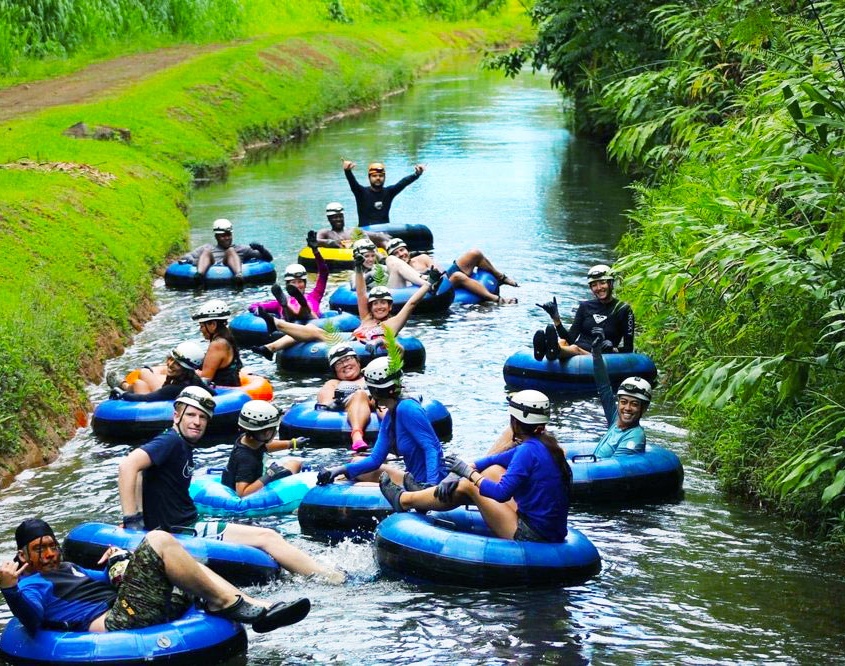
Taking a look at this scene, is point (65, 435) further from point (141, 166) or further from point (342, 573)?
point (141, 166)

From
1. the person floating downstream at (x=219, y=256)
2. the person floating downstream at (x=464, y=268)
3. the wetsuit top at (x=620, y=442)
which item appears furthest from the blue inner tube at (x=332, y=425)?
the person floating downstream at (x=219, y=256)

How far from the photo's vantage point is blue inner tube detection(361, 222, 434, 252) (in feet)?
80.0

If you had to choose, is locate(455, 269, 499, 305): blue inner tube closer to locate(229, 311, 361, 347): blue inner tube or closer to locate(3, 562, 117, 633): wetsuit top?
locate(229, 311, 361, 347): blue inner tube

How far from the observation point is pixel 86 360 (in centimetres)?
1684

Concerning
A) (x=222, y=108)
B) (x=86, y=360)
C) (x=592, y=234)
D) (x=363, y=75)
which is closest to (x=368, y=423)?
(x=86, y=360)

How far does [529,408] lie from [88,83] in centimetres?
3099

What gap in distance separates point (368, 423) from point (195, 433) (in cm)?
384

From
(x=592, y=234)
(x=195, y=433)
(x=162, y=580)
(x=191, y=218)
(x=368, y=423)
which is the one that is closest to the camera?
(x=162, y=580)

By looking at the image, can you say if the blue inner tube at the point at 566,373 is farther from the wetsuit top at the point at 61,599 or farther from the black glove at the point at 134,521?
the wetsuit top at the point at 61,599

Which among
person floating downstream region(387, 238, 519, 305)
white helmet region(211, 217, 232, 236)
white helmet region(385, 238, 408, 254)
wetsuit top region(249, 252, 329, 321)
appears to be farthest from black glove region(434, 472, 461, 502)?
white helmet region(211, 217, 232, 236)

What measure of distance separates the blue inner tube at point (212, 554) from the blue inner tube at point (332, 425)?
3514mm

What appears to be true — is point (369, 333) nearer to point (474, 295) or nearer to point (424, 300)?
point (424, 300)

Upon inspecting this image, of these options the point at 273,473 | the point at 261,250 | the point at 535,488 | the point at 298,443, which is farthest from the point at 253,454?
the point at 261,250

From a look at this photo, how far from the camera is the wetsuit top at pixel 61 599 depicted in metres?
8.91
